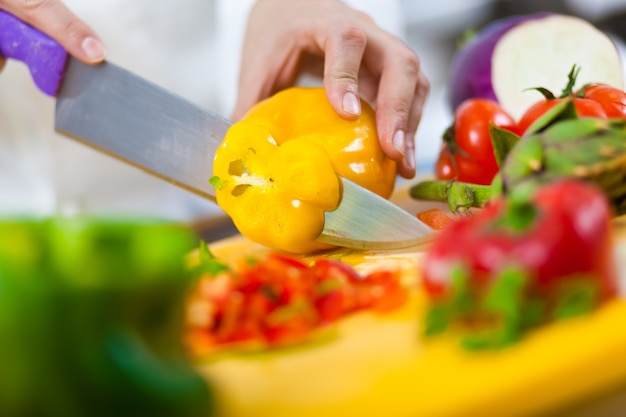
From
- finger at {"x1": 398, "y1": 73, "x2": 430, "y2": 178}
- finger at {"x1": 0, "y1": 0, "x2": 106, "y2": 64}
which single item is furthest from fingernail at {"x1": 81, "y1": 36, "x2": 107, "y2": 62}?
finger at {"x1": 398, "y1": 73, "x2": 430, "y2": 178}

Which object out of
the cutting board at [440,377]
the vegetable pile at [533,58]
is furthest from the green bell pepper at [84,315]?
the vegetable pile at [533,58]

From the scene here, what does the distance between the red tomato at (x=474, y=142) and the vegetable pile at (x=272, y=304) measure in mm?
624

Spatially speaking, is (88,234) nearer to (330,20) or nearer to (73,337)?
(73,337)

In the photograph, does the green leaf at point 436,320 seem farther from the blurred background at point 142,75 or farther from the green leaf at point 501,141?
the blurred background at point 142,75

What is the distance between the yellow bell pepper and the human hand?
3 centimetres

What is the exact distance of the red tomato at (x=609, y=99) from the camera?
48.4 inches

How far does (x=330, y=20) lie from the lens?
1.39 m

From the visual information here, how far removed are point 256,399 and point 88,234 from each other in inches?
7.5

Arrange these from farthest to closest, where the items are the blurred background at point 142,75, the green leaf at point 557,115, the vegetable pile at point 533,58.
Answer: the blurred background at point 142,75 → the vegetable pile at point 533,58 → the green leaf at point 557,115

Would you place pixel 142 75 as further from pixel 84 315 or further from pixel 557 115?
pixel 84 315

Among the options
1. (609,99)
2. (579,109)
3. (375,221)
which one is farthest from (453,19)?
(375,221)

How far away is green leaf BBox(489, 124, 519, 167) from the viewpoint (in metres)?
1.01

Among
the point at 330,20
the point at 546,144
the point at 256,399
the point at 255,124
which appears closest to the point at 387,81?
the point at 330,20

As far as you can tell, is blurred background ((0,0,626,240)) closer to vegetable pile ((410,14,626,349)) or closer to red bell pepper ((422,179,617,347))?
vegetable pile ((410,14,626,349))
